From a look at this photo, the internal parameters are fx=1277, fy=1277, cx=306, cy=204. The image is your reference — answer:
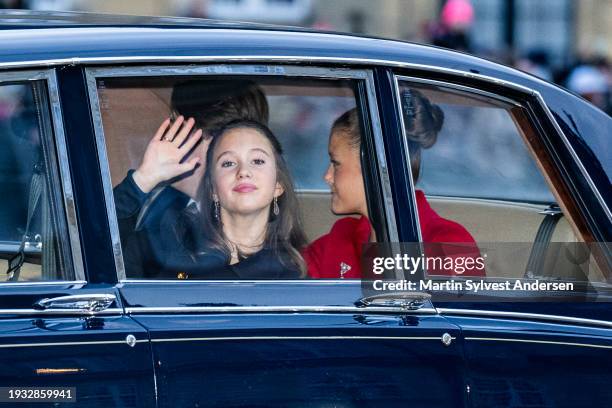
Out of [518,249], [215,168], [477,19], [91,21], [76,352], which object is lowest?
[76,352]

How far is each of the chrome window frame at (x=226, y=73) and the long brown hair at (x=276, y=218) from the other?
0.53ft

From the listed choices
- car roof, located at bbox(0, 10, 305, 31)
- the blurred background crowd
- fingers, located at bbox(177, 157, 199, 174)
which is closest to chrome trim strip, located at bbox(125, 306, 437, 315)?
fingers, located at bbox(177, 157, 199, 174)

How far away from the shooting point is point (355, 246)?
315 cm

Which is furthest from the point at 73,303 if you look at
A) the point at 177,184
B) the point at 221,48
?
the point at 221,48

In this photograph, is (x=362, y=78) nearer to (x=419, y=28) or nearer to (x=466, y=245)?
(x=466, y=245)

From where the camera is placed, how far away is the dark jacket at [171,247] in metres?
2.95

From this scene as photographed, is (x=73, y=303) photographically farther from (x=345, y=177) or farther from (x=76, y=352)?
(x=345, y=177)

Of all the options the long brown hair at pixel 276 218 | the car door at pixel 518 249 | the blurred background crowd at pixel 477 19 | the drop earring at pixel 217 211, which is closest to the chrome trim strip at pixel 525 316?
the car door at pixel 518 249

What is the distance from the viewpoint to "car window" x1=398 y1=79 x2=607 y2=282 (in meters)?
3.15

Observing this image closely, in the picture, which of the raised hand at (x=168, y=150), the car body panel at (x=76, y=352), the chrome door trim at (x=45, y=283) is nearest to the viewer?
the car body panel at (x=76, y=352)

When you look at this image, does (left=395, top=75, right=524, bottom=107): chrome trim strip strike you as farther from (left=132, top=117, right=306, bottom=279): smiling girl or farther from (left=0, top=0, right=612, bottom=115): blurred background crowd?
(left=0, top=0, right=612, bottom=115): blurred background crowd

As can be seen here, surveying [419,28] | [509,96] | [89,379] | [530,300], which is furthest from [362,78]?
[419,28]

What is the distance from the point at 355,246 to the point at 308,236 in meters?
0.12

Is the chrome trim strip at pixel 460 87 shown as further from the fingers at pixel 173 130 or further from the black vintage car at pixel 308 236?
the fingers at pixel 173 130
